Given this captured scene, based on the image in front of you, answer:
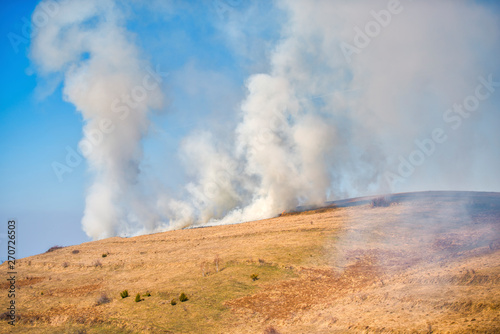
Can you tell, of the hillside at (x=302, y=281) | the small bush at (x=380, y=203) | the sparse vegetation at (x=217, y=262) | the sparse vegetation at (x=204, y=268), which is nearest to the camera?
the hillside at (x=302, y=281)

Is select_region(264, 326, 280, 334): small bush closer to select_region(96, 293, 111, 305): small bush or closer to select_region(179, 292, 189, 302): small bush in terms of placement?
select_region(179, 292, 189, 302): small bush

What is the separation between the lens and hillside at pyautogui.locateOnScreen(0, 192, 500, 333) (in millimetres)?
17125

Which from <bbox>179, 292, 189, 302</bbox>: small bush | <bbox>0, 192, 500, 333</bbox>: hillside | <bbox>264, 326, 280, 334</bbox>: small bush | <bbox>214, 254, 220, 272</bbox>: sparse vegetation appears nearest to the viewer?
<bbox>0, 192, 500, 333</bbox>: hillside

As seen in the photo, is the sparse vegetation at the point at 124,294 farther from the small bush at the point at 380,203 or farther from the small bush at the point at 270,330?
the small bush at the point at 380,203

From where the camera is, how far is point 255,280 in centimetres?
2911

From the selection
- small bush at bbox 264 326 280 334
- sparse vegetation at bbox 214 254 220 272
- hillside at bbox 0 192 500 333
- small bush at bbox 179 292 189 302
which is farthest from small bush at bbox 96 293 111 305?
small bush at bbox 264 326 280 334

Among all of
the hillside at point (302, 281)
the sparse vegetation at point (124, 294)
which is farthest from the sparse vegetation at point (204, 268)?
the sparse vegetation at point (124, 294)

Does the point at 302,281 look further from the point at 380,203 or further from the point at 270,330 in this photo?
the point at 380,203

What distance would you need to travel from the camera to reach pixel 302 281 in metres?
27.9

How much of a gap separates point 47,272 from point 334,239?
40.5 metres

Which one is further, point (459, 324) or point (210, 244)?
point (210, 244)

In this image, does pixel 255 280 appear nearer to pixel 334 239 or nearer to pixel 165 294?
pixel 165 294

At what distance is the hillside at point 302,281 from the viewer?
1712 centimetres

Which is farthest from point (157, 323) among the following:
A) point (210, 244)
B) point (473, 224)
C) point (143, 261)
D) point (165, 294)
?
point (473, 224)
